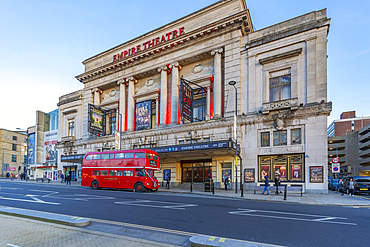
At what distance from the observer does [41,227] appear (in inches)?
290

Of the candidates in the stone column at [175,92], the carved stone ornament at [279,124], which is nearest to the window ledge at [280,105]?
the carved stone ornament at [279,124]

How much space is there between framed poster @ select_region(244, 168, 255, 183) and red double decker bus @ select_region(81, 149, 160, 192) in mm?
9240

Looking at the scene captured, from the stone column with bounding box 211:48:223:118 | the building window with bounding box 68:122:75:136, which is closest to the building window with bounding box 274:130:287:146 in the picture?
the stone column with bounding box 211:48:223:118

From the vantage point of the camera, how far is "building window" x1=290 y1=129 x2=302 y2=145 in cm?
2348

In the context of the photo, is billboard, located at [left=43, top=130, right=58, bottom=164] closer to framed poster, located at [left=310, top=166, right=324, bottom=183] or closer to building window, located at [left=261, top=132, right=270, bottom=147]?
building window, located at [left=261, top=132, right=270, bottom=147]

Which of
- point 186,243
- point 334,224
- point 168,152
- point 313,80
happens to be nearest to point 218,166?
point 168,152

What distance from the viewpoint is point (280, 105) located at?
2398 centimetres

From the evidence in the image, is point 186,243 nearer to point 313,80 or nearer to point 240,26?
point 313,80

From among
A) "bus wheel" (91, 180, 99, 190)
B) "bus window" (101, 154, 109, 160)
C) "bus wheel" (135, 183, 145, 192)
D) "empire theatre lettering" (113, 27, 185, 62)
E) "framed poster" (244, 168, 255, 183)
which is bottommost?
"bus wheel" (91, 180, 99, 190)

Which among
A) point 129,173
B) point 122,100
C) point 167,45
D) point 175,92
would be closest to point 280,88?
point 175,92

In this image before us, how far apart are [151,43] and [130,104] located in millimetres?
9488

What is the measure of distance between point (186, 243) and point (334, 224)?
227 inches

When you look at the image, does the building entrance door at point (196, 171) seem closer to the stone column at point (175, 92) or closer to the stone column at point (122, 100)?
the stone column at point (175, 92)

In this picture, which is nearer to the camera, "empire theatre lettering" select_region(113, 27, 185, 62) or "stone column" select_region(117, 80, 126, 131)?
"empire theatre lettering" select_region(113, 27, 185, 62)
